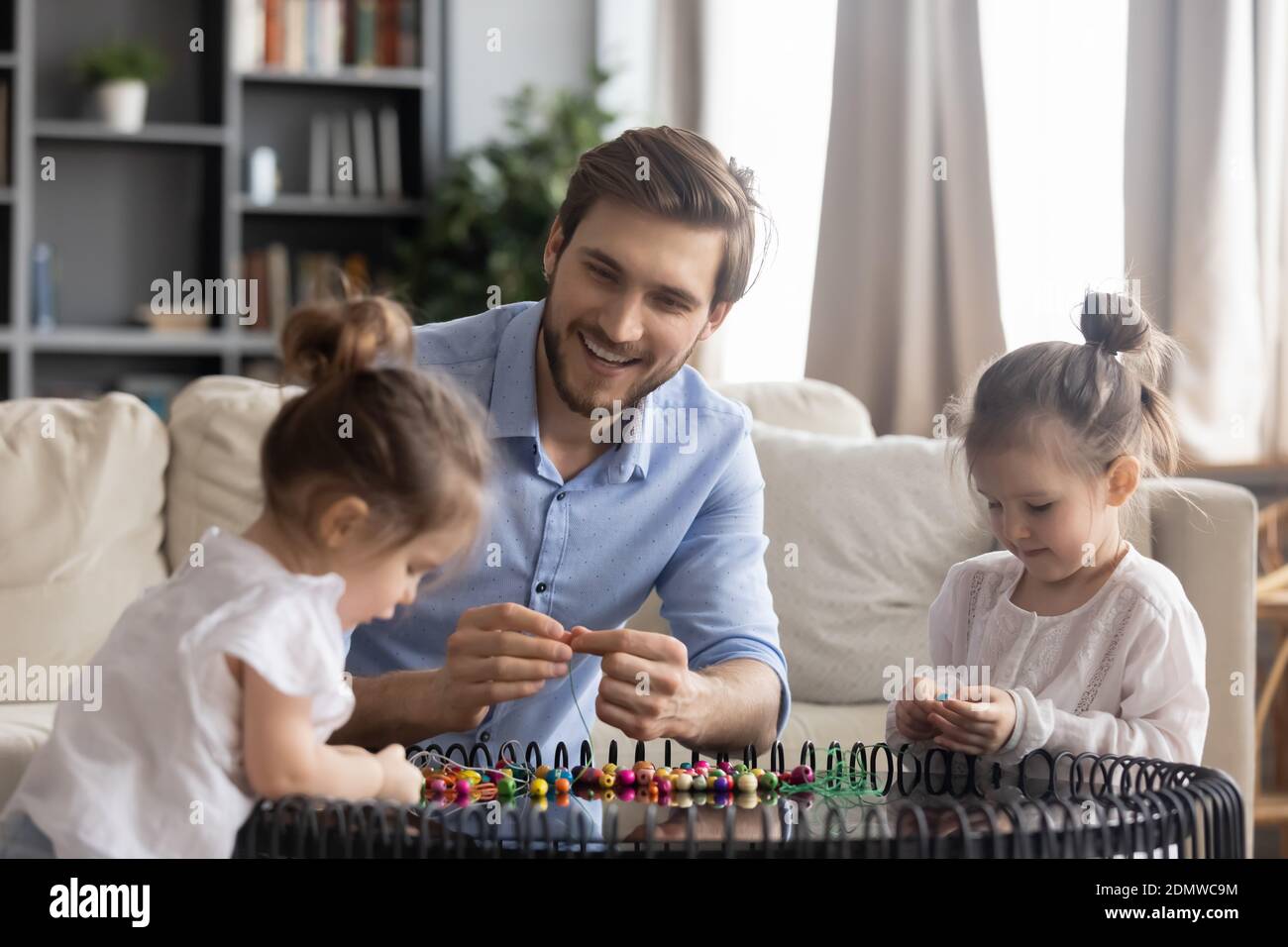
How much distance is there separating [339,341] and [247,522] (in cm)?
153

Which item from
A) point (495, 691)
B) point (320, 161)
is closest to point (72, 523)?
point (495, 691)

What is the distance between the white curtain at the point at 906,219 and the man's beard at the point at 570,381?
5.88 ft

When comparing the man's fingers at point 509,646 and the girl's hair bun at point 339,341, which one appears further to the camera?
the man's fingers at point 509,646

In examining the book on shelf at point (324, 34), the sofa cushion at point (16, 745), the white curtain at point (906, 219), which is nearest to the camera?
the sofa cushion at point (16, 745)

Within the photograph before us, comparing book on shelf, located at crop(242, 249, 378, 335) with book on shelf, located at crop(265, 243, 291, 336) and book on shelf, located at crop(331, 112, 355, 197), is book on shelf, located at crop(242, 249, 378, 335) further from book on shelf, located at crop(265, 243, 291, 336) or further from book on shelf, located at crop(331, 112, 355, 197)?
book on shelf, located at crop(331, 112, 355, 197)

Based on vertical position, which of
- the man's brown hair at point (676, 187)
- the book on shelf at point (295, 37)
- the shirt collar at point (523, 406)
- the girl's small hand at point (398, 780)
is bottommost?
the girl's small hand at point (398, 780)

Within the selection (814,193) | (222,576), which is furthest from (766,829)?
(814,193)

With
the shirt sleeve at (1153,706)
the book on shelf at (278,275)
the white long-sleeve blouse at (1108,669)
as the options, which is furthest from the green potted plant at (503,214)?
the shirt sleeve at (1153,706)

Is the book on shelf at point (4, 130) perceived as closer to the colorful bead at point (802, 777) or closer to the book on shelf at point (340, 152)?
the book on shelf at point (340, 152)

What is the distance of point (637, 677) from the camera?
1.30 m

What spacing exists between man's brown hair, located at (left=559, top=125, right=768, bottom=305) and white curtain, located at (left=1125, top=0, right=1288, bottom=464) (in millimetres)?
1416

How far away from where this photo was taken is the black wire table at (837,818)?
0.94m

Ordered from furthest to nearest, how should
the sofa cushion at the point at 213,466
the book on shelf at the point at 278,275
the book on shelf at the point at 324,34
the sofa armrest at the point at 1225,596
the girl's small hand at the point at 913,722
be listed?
1. the book on shelf at the point at 278,275
2. the book on shelf at the point at 324,34
3. the sofa cushion at the point at 213,466
4. the sofa armrest at the point at 1225,596
5. the girl's small hand at the point at 913,722

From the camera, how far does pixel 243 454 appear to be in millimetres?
2625
